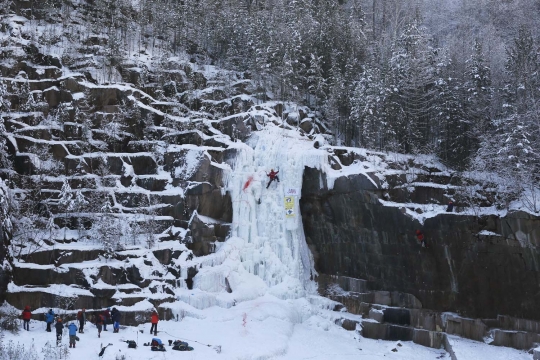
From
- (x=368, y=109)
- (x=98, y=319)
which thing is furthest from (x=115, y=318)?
(x=368, y=109)

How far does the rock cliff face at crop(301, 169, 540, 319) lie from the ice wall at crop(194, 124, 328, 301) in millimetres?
1034

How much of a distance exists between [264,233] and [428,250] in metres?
8.64

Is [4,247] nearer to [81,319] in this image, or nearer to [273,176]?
[81,319]

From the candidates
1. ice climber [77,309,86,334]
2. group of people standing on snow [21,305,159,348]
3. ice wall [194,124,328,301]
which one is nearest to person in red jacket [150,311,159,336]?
group of people standing on snow [21,305,159,348]

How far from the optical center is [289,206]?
2933 centimetres

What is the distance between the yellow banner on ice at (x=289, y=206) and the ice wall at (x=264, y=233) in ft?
0.60

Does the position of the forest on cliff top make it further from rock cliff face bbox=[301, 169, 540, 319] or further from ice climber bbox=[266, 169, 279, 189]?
ice climber bbox=[266, 169, 279, 189]

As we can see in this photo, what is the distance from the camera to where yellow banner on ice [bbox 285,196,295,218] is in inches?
1150

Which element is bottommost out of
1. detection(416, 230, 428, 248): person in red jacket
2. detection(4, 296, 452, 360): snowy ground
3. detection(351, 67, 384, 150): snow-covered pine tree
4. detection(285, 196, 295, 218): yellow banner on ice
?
detection(4, 296, 452, 360): snowy ground

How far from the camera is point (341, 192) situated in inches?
1113

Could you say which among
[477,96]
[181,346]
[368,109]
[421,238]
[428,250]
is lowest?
[181,346]

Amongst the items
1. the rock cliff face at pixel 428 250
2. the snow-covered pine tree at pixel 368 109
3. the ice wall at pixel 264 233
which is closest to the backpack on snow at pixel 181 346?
the ice wall at pixel 264 233

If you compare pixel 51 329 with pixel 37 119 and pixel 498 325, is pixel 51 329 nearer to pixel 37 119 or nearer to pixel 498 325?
pixel 37 119

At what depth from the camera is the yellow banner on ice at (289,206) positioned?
29.2 m
